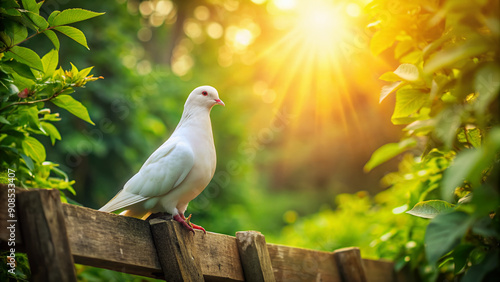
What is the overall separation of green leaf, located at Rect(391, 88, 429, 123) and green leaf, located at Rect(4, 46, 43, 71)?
1219 mm

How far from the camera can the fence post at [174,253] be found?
1334mm

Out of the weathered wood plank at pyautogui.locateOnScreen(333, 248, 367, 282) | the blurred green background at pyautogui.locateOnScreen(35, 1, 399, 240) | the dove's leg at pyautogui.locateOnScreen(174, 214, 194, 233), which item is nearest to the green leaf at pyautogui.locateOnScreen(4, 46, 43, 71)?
the dove's leg at pyautogui.locateOnScreen(174, 214, 194, 233)

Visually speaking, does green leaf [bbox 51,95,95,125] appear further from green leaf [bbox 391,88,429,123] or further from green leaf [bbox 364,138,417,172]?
green leaf [bbox 364,138,417,172]

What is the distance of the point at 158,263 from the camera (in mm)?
1368

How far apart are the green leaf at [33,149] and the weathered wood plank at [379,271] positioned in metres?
1.92

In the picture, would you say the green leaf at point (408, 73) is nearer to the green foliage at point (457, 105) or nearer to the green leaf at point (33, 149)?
the green foliage at point (457, 105)

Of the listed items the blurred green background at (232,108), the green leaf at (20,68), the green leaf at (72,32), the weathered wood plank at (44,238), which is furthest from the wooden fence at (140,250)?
the blurred green background at (232,108)

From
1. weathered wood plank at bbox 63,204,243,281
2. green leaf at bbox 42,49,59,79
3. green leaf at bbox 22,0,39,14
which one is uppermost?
green leaf at bbox 22,0,39,14

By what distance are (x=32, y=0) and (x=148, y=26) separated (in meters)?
7.25

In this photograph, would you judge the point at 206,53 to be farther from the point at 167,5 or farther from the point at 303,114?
the point at 303,114

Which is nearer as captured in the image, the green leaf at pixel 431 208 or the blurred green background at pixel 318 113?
the blurred green background at pixel 318 113

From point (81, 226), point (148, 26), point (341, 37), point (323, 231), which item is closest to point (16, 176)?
point (81, 226)

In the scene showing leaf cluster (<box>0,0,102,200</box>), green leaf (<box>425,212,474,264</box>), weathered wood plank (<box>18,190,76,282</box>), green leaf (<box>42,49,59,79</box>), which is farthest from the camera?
green leaf (<box>42,49,59,79</box>)

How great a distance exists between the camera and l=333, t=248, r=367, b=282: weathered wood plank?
7.29ft
